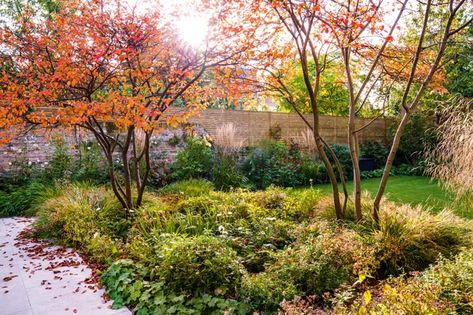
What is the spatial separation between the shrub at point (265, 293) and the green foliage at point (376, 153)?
9.35 metres

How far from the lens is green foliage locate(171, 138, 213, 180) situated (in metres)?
7.42

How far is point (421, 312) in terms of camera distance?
1808 millimetres

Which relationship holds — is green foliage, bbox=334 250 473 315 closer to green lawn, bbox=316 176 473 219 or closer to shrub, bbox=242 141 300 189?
green lawn, bbox=316 176 473 219

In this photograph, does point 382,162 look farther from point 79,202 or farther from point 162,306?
point 162,306

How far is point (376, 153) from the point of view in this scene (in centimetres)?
1111

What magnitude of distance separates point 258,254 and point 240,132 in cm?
608

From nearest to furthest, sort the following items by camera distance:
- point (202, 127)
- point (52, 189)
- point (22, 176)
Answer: point (52, 189), point (22, 176), point (202, 127)

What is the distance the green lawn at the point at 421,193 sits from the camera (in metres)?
4.87

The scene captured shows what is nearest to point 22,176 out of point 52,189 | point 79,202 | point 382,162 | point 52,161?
point 52,161

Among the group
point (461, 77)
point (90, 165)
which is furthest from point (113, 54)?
point (461, 77)

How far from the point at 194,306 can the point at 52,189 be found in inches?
170

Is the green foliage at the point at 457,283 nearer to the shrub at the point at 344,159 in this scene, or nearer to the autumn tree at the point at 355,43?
the autumn tree at the point at 355,43

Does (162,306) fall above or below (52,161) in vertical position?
below

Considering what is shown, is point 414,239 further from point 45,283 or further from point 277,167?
point 277,167
